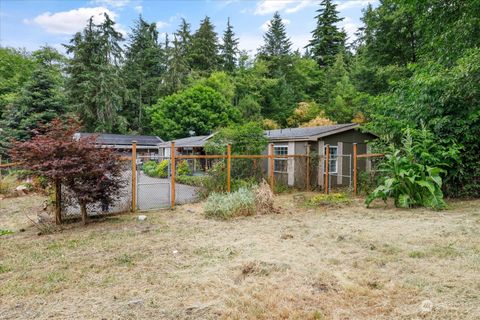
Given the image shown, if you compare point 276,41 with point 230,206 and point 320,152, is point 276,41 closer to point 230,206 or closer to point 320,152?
point 320,152

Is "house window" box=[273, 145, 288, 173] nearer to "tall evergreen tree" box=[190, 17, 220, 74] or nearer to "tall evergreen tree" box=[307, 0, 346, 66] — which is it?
"tall evergreen tree" box=[190, 17, 220, 74]

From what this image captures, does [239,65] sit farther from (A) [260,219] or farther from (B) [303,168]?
(A) [260,219]

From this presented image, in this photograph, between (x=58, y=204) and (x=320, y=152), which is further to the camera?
(x=320, y=152)

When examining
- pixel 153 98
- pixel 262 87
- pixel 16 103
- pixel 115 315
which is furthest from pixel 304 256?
pixel 153 98

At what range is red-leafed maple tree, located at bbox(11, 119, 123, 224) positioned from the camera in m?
5.78

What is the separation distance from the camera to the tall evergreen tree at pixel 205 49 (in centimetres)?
3397

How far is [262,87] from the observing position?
28.7m

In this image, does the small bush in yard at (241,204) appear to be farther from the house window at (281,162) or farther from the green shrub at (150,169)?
the green shrub at (150,169)

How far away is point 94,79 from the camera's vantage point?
2841 cm

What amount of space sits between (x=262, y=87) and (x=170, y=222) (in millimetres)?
23774

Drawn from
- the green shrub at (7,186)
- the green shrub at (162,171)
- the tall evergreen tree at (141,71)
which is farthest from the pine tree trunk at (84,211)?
the tall evergreen tree at (141,71)

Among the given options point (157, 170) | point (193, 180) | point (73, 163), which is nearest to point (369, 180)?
point (193, 180)

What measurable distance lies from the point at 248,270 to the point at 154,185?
385 inches

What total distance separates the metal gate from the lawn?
2096mm
